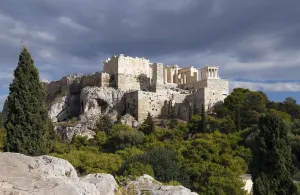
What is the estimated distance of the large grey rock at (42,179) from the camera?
6.89 meters

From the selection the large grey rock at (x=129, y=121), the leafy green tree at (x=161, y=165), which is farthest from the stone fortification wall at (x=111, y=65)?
the leafy green tree at (x=161, y=165)

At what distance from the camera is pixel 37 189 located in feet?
22.8

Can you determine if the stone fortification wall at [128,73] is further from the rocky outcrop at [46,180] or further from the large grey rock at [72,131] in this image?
the rocky outcrop at [46,180]

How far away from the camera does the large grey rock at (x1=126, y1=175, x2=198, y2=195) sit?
9.63m

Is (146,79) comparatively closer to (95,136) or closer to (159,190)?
(95,136)

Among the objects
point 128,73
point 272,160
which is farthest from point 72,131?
point 272,160

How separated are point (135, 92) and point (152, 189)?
43722 mm

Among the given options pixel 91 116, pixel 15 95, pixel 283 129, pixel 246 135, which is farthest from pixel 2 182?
pixel 91 116

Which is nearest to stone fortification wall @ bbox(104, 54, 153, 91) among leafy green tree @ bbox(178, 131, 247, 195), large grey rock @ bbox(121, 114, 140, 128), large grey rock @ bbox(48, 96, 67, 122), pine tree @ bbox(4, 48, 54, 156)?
large grey rock @ bbox(121, 114, 140, 128)

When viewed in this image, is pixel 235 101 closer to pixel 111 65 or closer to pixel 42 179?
pixel 111 65

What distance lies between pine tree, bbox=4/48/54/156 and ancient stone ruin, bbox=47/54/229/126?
34.6 metres

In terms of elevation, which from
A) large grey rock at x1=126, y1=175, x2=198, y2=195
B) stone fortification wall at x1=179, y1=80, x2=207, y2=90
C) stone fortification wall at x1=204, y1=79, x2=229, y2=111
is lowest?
large grey rock at x1=126, y1=175, x2=198, y2=195

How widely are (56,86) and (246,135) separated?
3590 centimetres

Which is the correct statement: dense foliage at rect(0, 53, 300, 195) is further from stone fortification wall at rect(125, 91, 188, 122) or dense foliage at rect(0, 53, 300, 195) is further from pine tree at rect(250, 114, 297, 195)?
stone fortification wall at rect(125, 91, 188, 122)
